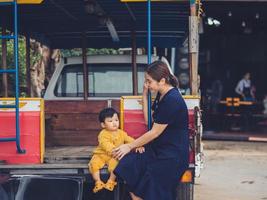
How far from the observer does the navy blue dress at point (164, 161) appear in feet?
15.5

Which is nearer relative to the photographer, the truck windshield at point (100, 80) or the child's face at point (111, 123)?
the child's face at point (111, 123)

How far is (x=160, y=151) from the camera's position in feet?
15.8

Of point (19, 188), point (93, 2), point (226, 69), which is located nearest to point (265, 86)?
point (226, 69)

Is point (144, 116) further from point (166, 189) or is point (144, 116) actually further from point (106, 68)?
point (106, 68)

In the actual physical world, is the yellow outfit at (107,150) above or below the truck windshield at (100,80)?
below

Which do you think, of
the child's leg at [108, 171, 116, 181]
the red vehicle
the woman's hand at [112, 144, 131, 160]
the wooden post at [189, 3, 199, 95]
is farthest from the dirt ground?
the woman's hand at [112, 144, 131, 160]

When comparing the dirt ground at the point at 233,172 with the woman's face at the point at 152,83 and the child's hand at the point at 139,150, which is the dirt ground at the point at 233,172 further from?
the woman's face at the point at 152,83

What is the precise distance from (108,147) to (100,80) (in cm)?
280

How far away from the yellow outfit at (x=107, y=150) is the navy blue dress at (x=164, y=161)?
0.62ft

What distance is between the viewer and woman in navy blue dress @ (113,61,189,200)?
4723 millimetres

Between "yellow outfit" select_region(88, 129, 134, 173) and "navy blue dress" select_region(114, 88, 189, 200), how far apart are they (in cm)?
19

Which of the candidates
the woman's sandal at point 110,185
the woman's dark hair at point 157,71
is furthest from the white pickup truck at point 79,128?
the woman's dark hair at point 157,71

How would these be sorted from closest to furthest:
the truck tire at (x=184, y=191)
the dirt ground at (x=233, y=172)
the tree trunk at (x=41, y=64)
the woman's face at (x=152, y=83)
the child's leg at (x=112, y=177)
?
the woman's face at (x=152, y=83)
the child's leg at (x=112, y=177)
the truck tire at (x=184, y=191)
the dirt ground at (x=233, y=172)
the tree trunk at (x=41, y=64)

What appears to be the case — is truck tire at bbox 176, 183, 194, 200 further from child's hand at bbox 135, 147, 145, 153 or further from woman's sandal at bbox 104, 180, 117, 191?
woman's sandal at bbox 104, 180, 117, 191
